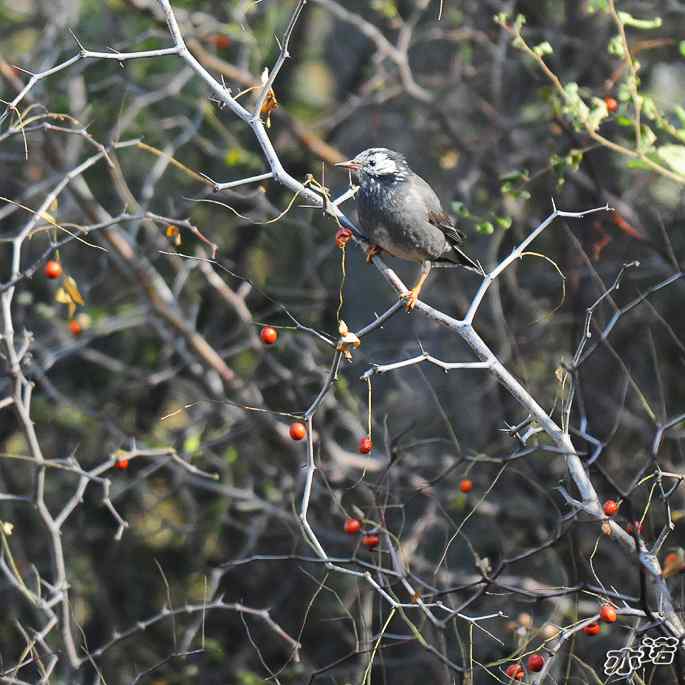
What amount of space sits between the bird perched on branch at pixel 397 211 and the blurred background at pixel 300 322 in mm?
1005

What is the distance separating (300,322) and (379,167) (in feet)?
6.15

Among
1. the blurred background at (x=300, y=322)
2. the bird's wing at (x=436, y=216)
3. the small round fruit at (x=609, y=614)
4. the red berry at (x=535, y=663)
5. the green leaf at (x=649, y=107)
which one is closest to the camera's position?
the small round fruit at (x=609, y=614)

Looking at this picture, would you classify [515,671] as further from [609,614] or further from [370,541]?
[370,541]

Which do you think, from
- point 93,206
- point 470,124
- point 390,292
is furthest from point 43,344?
point 470,124

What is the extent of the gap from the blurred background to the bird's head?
1185 millimetres

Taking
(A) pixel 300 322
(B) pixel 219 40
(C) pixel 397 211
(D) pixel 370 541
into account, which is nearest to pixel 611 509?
(D) pixel 370 541

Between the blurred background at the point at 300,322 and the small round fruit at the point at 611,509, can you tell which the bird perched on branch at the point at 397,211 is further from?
the small round fruit at the point at 611,509

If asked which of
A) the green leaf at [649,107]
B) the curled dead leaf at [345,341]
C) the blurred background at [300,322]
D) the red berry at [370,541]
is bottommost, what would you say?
the blurred background at [300,322]

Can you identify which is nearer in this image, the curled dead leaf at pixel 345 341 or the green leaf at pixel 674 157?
the curled dead leaf at pixel 345 341

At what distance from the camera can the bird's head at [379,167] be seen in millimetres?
4914

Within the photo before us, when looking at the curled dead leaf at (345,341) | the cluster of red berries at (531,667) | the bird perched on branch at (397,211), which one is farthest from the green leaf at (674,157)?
the cluster of red berries at (531,667)

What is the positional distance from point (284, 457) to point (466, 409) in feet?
4.63

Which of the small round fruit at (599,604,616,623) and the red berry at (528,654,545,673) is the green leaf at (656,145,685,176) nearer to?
the small round fruit at (599,604,616,623)

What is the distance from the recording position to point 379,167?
4.92m
